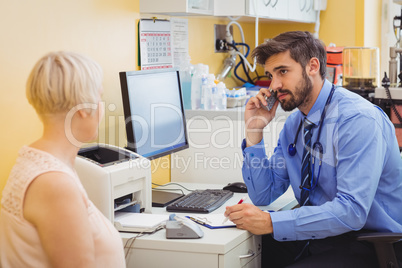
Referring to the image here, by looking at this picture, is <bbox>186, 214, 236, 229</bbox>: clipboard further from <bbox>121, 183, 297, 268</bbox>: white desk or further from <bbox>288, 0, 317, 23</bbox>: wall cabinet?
<bbox>288, 0, 317, 23</bbox>: wall cabinet

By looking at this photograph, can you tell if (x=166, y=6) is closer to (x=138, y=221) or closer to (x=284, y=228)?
(x=138, y=221)

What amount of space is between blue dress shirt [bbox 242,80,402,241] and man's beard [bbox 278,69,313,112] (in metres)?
0.05

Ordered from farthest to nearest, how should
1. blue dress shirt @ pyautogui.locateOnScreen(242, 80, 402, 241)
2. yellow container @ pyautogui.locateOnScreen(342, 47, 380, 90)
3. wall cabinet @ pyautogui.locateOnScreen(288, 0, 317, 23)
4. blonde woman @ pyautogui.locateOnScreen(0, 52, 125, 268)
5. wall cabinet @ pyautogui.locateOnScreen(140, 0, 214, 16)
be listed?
wall cabinet @ pyautogui.locateOnScreen(288, 0, 317, 23) < yellow container @ pyautogui.locateOnScreen(342, 47, 380, 90) < wall cabinet @ pyautogui.locateOnScreen(140, 0, 214, 16) < blue dress shirt @ pyautogui.locateOnScreen(242, 80, 402, 241) < blonde woman @ pyautogui.locateOnScreen(0, 52, 125, 268)

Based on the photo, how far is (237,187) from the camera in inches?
98.5

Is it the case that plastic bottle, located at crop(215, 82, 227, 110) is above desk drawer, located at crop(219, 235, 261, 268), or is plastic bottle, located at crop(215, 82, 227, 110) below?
above

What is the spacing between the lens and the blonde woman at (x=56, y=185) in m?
1.17

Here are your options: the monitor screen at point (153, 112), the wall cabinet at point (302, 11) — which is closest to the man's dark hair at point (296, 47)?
the monitor screen at point (153, 112)

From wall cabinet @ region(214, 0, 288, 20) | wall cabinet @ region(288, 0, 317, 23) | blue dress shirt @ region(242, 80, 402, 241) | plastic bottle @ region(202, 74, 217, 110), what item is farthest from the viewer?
wall cabinet @ region(288, 0, 317, 23)

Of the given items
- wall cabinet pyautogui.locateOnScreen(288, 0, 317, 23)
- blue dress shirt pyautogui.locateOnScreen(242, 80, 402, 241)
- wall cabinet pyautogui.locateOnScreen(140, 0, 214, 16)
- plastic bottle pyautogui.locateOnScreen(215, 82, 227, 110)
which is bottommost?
blue dress shirt pyautogui.locateOnScreen(242, 80, 402, 241)

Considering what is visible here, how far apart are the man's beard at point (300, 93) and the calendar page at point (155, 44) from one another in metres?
0.83

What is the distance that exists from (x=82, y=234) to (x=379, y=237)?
3.35 feet

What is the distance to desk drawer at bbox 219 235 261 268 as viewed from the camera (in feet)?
5.71

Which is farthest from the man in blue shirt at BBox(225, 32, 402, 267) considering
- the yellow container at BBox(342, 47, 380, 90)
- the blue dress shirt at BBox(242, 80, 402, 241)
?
the yellow container at BBox(342, 47, 380, 90)

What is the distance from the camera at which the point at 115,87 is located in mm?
2465
